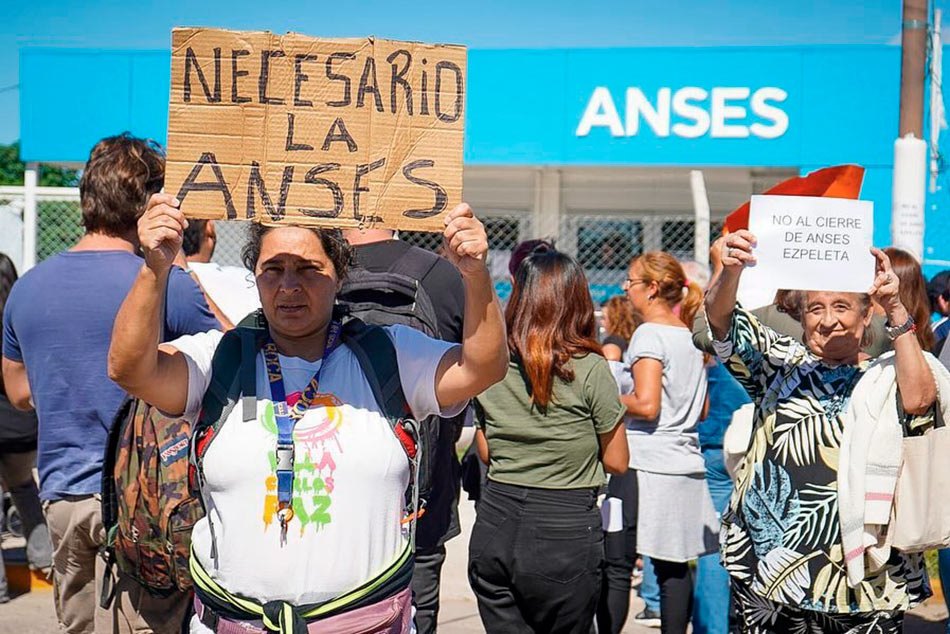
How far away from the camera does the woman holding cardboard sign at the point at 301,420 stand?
2.45 m

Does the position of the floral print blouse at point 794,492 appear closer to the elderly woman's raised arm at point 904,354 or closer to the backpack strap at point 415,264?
the elderly woman's raised arm at point 904,354

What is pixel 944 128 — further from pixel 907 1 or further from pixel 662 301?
pixel 662 301

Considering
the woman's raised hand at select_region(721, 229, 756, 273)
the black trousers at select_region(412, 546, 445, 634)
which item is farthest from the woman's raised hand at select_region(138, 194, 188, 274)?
the black trousers at select_region(412, 546, 445, 634)

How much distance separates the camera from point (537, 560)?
4.13 metres

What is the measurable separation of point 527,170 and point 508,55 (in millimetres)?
2255

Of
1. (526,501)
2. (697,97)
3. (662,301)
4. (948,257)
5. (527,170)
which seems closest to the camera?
(526,501)

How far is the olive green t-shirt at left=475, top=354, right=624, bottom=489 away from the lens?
167 inches

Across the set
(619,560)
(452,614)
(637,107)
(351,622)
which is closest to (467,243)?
(351,622)

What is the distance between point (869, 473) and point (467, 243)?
1735mm

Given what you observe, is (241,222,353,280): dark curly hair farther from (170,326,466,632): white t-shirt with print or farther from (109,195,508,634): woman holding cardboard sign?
(170,326,466,632): white t-shirt with print

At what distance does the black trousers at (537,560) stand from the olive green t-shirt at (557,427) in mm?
65

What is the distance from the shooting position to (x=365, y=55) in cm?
261

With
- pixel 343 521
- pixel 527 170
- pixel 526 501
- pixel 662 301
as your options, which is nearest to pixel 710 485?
pixel 662 301

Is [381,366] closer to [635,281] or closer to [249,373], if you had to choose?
[249,373]
